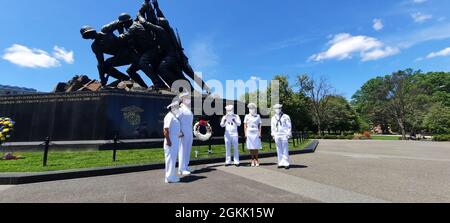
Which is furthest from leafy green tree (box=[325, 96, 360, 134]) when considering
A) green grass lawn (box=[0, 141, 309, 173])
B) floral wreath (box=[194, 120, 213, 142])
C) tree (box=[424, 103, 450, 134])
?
green grass lawn (box=[0, 141, 309, 173])

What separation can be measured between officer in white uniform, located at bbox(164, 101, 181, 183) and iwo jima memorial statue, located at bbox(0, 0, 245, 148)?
5.79 m

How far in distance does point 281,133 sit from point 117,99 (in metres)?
8.41

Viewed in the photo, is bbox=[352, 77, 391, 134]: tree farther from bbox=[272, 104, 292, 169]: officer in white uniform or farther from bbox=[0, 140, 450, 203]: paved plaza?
bbox=[0, 140, 450, 203]: paved plaza

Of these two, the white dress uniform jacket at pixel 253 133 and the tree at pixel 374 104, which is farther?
the tree at pixel 374 104

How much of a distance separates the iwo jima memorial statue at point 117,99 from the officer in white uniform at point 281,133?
4.64 meters

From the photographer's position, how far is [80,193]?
5.08 meters

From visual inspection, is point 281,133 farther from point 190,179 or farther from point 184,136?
point 190,179

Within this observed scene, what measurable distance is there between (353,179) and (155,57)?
14.1 meters

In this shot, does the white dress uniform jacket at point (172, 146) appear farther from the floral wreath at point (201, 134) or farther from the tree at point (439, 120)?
the tree at point (439, 120)

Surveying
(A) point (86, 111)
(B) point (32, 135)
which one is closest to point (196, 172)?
(A) point (86, 111)

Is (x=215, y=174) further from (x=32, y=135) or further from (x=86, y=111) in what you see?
(x=32, y=135)

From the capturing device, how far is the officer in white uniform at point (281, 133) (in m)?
8.19

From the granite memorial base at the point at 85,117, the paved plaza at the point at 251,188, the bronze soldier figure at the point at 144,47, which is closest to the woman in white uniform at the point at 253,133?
the paved plaza at the point at 251,188

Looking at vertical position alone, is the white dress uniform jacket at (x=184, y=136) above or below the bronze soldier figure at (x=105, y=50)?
below
